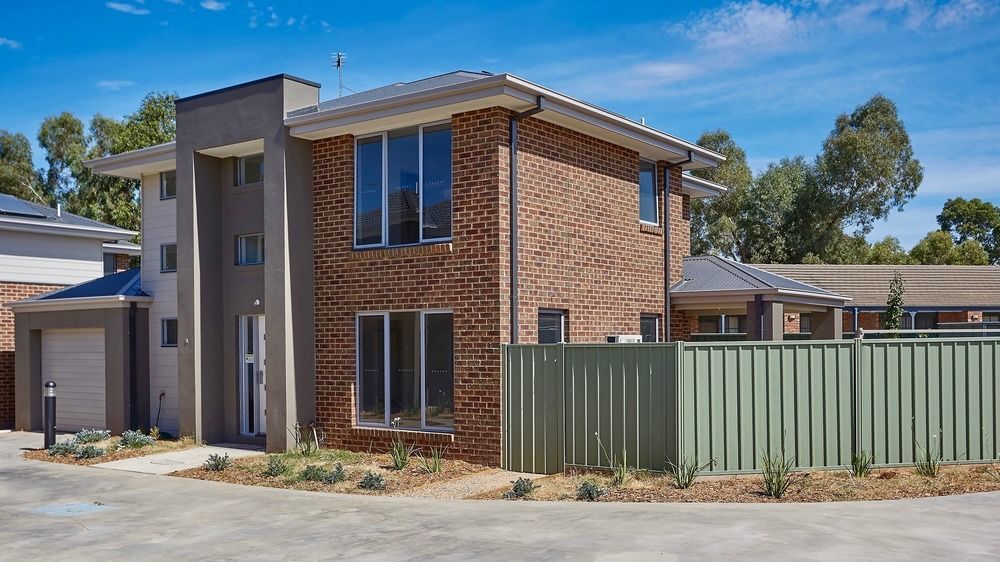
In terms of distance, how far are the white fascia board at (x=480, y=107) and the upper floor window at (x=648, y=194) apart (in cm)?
69

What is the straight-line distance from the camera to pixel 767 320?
1719cm

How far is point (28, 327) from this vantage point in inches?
774

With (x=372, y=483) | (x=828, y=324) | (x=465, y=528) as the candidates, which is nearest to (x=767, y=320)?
(x=828, y=324)

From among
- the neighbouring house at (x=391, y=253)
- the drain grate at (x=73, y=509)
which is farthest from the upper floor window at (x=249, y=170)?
the drain grate at (x=73, y=509)

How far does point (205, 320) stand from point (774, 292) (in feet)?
33.7

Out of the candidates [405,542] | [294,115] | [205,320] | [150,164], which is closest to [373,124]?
[294,115]

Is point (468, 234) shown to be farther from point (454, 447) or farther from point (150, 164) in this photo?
point (150, 164)

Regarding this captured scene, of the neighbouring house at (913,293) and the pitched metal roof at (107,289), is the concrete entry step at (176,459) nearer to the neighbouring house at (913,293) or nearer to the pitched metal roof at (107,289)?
the pitched metal roof at (107,289)

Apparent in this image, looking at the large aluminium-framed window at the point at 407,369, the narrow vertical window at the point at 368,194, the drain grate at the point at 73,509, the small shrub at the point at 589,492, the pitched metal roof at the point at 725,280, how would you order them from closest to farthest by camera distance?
1. the drain grate at the point at 73,509
2. the small shrub at the point at 589,492
3. the large aluminium-framed window at the point at 407,369
4. the narrow vertical window at the point at 368,194
5. the pitched metal roof at the point at 725,280

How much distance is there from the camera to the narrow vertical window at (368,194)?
14672mm

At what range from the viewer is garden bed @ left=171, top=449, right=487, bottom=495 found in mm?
12227

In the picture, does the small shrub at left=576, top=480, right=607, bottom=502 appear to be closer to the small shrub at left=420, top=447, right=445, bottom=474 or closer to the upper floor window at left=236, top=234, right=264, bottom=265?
the small shrub at left=420, top=447, right=445, bottom=474

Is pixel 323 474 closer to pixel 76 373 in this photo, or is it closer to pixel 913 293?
pixel 76 373

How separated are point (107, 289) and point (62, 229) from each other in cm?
357
